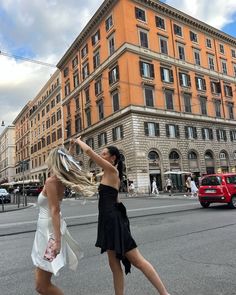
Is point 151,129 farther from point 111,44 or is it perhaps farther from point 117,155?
point 117,155

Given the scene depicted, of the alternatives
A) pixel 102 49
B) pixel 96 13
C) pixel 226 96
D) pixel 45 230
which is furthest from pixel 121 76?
pixel 45 230

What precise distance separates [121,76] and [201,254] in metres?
34.9

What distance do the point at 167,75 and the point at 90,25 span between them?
1343cm

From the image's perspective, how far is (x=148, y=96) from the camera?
131 feet

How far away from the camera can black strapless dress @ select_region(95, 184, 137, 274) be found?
Answer: 11.4 ft

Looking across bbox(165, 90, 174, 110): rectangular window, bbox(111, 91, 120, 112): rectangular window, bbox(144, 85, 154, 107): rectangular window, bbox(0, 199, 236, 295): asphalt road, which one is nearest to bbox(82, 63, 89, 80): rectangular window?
bbox(111, 91, 120, 112): rectangular window

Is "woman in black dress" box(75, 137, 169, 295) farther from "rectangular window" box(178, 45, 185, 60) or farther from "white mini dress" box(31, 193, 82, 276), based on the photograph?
"rectangular window" box(178, 45, 185, 60)

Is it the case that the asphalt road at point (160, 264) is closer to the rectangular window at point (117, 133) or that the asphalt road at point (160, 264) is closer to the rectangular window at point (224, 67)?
the rectangular window at point (117, 133)

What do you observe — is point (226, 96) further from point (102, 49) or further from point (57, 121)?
point (57, 121)

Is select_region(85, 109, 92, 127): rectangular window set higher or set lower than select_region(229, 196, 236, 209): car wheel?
higher

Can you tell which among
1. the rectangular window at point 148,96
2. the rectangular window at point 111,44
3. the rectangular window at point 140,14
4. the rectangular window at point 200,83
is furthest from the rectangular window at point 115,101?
the rectangular window at point 200,83

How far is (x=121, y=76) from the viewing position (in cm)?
3931

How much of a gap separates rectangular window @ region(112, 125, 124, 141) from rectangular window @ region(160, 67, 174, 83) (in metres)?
8.81

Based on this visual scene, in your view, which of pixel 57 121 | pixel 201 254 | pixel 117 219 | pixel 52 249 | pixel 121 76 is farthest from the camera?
pixel 57 121
